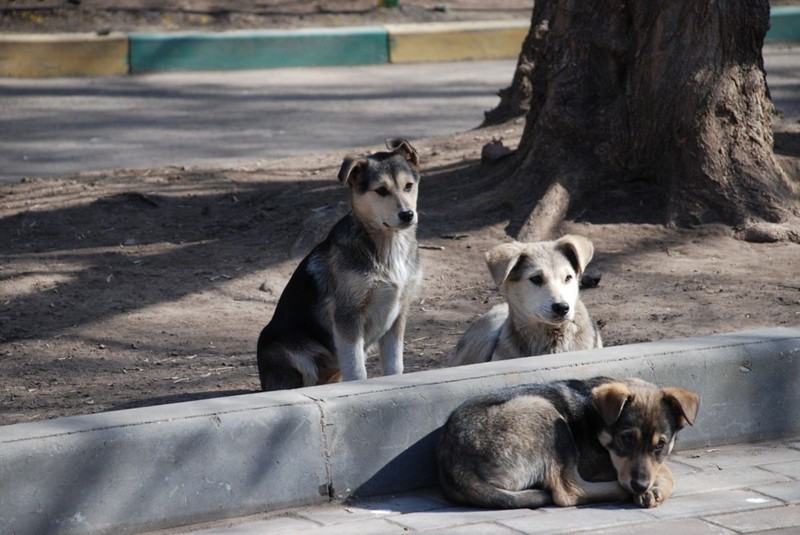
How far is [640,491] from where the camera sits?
4.88 meters

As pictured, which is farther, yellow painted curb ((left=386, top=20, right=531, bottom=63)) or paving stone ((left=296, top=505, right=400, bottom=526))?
yellow painted curb ((left=386, top=20, right=531, bottom=63))

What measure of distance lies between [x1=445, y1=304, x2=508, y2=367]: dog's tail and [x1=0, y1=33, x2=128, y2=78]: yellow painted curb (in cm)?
1107

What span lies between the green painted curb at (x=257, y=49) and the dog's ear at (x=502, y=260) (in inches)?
447

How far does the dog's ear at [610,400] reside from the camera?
493 cm

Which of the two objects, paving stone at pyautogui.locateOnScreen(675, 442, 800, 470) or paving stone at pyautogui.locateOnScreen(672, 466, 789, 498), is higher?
paving stone at pyautogui.locateOnScreen(672, 466, 789, 498)

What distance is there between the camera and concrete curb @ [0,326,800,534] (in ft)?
15.1

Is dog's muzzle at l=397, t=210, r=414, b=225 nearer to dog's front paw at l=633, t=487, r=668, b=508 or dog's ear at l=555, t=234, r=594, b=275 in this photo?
dog's ear at l=555, t=234, r=594, b=275

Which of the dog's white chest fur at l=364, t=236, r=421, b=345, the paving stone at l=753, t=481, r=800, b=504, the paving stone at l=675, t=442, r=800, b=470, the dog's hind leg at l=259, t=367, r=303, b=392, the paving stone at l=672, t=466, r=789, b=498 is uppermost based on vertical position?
the dog's white chest fur at l=364, t=236, r=421, b=345

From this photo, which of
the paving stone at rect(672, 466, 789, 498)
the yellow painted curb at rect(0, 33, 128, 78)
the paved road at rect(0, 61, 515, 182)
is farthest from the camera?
the yellow painted curb at rect(0, 33, 128, 78)

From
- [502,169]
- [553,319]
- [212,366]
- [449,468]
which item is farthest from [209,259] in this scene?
[449,468]

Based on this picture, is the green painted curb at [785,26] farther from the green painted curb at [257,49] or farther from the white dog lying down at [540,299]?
the white dog lying down at [540,299]

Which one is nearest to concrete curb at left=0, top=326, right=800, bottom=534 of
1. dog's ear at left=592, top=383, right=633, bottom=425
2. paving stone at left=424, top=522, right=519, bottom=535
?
dog's ear at left=592, top=383, right=633, bottom=425

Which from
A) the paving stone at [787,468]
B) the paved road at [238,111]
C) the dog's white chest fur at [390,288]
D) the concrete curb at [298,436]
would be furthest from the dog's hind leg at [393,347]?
the paved road at [238,111]

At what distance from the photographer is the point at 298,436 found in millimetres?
5039
